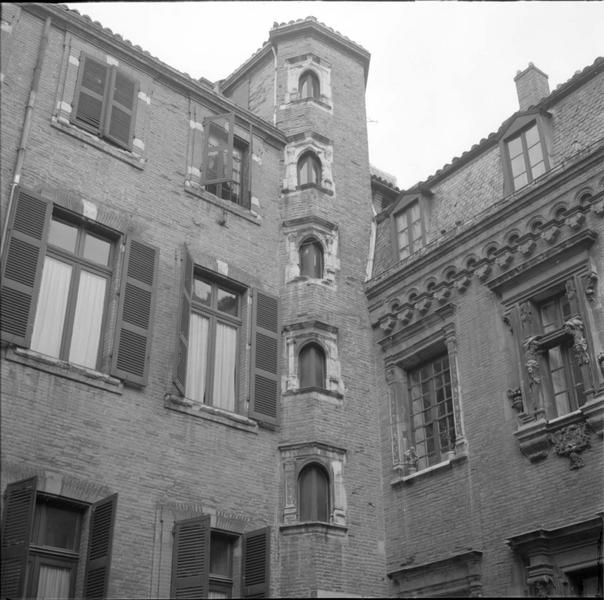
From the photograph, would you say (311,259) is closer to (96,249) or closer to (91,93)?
(96,249)

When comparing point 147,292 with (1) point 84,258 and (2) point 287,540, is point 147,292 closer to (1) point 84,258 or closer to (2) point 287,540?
(1) point 84,258

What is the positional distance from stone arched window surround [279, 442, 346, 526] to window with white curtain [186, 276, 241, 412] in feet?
4.16

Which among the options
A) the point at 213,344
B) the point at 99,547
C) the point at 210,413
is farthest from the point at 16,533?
the point at 213,344

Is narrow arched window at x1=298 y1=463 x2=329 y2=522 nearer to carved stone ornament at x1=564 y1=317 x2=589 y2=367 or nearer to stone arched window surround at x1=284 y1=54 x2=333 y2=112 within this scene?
carved stone ornament at x1=564 y1=317 x2=589 y2=367

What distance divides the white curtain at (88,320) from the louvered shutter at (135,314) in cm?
34

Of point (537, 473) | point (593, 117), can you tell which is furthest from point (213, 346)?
point (593, 117)

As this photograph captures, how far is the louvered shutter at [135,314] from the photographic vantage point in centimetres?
1311

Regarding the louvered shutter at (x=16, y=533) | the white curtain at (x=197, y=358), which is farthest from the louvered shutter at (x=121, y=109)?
the louvered shutter at (x=16, y=533)

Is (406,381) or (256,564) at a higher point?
(406,381)

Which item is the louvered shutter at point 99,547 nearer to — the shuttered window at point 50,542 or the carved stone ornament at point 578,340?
the shuttered window at point 50,542

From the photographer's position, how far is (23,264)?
41.2 feet

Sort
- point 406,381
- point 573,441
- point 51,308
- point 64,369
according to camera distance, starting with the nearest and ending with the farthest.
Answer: point 573,441
point 64,369
point 51,308
point 406,381

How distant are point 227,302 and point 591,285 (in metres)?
6.20

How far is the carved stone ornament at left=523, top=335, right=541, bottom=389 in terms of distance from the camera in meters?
13.1
